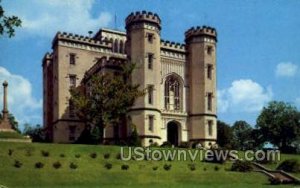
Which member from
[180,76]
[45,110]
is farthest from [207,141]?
[45,110]

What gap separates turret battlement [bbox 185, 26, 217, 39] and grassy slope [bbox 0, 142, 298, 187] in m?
19.1

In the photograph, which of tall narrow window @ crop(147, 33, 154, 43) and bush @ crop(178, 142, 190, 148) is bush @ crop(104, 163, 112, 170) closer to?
bush @ crop(178, 142, 190, 148)

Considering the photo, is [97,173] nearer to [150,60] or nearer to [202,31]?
[150,60]

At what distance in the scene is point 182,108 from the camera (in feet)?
184

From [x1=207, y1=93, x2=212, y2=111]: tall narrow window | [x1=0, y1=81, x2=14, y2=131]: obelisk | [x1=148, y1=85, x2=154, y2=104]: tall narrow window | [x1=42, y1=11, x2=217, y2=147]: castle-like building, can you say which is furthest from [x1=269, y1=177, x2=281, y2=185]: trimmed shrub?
[x1=0, y1=81, x2=14, y2=131]: obelisk

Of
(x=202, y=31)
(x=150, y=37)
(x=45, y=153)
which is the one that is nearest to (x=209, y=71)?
(x=202, y=31)

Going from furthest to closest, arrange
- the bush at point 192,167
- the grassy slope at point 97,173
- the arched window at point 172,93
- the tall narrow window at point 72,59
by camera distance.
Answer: the tall narrow window at point 72,59 < the arched window at point 172,93 < the bush at point 192,167 < the grassy slope at point 97,173

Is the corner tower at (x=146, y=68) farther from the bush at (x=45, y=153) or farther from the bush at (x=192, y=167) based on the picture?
the bush at (x=45, y=153)

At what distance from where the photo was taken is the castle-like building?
52.8 meters

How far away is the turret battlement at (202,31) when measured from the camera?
56.9 metres

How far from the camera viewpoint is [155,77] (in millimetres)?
53188

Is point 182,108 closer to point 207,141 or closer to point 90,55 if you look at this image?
point 207,141

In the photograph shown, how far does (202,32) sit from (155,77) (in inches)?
311

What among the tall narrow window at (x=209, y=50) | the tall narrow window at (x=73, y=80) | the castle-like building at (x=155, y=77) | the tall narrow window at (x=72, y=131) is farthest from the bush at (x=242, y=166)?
the tall narrow window at (x=73, y=80)
